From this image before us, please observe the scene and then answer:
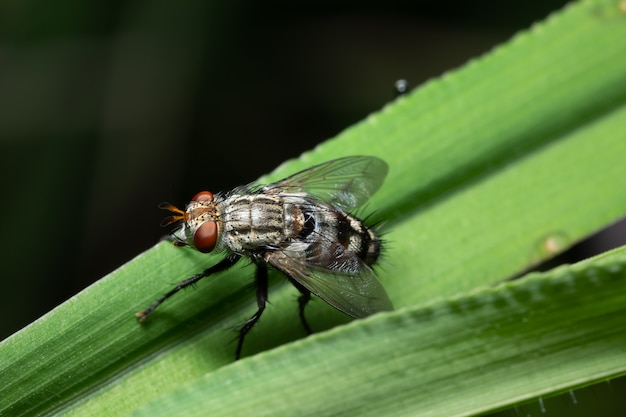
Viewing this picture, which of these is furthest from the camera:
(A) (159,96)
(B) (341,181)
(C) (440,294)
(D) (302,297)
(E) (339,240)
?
(A) (159,96)

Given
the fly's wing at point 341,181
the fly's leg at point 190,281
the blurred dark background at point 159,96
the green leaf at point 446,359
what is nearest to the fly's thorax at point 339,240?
the fly's wing at point 341,181

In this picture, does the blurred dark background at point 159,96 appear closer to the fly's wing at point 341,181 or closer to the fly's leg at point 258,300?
the fly's wing at point 341,181

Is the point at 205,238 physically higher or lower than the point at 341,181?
lower

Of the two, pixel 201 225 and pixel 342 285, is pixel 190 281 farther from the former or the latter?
pixel 342 285

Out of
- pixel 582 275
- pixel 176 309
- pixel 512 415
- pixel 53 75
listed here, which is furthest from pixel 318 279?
pixel 53 75

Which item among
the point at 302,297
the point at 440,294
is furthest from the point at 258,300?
the point at 440,294

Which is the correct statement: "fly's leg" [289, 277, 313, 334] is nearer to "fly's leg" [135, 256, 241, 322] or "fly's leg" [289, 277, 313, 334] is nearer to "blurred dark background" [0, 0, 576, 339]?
"fly's leg" [135, 256, 241, 322]

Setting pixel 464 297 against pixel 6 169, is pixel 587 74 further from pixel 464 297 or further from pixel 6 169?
pixel 6 169
